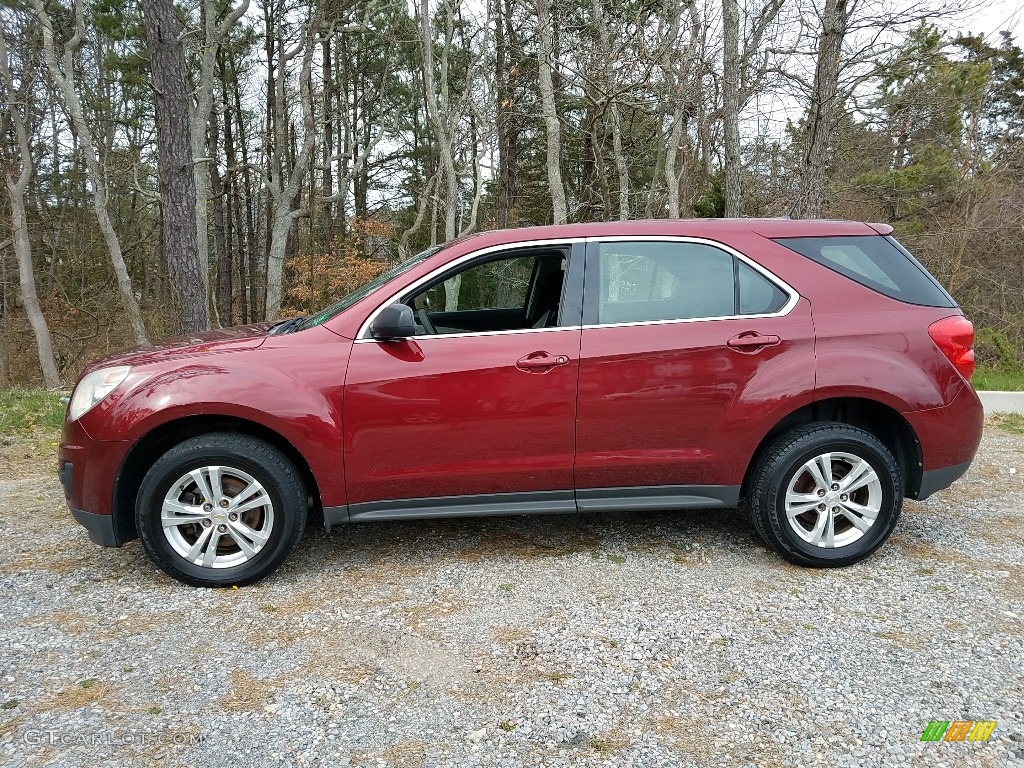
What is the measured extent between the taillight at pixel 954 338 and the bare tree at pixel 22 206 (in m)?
17.6

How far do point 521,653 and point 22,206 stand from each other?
726 inches

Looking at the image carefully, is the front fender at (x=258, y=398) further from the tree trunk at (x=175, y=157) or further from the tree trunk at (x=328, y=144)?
the tree trunk at (x=328, y=144)

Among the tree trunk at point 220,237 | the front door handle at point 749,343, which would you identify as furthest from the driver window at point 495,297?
the tree trunk at point 220,237

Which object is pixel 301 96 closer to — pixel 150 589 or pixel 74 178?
pixel 74 178

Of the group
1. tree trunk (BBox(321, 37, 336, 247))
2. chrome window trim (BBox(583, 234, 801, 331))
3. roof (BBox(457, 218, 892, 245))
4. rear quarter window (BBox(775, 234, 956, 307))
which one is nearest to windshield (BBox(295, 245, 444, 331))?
roof (BBox(457, 218, 892, 245))

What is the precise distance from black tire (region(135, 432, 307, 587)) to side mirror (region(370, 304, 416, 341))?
2.59ft

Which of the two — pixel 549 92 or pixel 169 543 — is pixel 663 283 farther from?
pixel 549 92

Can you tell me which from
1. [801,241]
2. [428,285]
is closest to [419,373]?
[428,285]

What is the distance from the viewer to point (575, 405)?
3193 millimetres

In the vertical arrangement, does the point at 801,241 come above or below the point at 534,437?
above

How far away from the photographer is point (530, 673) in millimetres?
2465

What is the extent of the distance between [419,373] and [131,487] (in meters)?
1.57

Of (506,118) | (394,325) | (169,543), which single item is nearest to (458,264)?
(394,325)

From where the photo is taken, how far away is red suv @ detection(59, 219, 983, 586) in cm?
311
